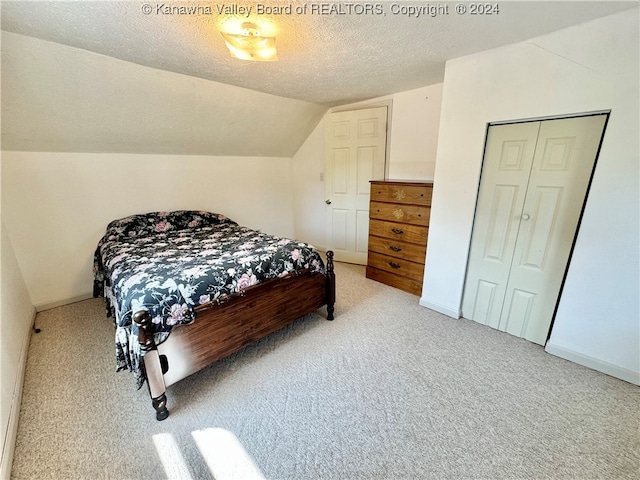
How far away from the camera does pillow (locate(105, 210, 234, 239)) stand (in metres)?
2.70

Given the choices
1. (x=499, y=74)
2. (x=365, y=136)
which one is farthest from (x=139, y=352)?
(x=365, y=136)

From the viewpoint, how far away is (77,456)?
1.29m

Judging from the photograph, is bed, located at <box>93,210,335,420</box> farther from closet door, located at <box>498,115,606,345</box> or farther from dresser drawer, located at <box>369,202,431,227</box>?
closet door, located at <box>498,115,606,345</box>

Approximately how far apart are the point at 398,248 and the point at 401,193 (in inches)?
23.1

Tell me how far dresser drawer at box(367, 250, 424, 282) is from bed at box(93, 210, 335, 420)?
958 millimetres

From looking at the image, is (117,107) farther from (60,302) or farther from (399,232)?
(399,232)

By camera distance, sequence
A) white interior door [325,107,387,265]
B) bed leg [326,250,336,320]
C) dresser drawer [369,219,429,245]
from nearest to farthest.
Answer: bed leg [326,250,336,320]
dresser drawer [369,219,429,245]
white interior door [325,107,387,265]

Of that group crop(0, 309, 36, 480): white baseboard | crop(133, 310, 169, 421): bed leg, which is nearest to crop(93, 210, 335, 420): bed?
crop(133, 310, 169, 421): bed leg

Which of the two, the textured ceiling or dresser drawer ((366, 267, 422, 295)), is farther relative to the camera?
dresser drawer ((366, 267, 422, 295))

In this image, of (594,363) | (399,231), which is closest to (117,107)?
(399,231)

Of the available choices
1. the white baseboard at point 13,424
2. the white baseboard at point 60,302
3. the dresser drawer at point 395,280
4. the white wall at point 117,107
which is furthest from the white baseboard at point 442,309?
the white baseboard at point 60,302

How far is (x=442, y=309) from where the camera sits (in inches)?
98.3

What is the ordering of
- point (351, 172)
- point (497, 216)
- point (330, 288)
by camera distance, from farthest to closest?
point (351, 172) < point (330, 288) < point (497, 216)

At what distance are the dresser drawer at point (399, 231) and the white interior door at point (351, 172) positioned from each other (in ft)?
1.77
